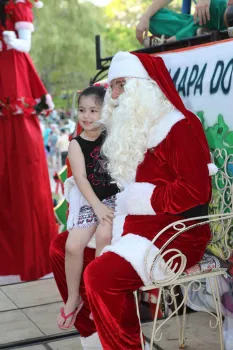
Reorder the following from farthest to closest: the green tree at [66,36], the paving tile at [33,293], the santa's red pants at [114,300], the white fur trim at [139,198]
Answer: the green tree at [66,36]
the paving tile at [33,293]
the white fur trim at [139,198]
the santa's red pants at [114,300]

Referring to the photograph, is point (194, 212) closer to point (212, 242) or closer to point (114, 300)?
point (212, 242)

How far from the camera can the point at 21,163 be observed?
469cm

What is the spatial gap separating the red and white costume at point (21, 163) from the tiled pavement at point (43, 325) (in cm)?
36

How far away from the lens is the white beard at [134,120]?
2809mm

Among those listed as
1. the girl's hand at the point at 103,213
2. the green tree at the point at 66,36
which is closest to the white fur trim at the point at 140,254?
the girl's hand at the point at 103,213

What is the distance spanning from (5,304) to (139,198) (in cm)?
185

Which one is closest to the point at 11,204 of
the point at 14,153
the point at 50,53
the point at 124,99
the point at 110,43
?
the point at 14,153

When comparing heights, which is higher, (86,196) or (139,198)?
(139,198)

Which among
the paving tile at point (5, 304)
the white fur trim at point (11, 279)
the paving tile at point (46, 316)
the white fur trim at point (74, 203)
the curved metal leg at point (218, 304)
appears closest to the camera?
the curved metal leg at point (218, 304)

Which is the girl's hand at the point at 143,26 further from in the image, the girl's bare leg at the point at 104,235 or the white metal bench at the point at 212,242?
the girl's bare leg at the point at 104,235

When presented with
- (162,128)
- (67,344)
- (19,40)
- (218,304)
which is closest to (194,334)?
(218,304)

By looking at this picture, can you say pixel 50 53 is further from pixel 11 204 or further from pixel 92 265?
pixel 92 265

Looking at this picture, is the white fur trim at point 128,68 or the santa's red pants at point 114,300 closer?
the santa's red pants at point 114,300

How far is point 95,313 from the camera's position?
8.43ft
